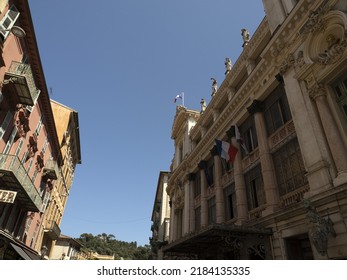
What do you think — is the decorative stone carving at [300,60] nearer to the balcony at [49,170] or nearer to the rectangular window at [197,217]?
the rectangular window at [197,217]

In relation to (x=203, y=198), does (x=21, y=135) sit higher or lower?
higher

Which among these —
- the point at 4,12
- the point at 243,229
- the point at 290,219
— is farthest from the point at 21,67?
the point at 290,219

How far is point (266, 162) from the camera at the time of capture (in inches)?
500

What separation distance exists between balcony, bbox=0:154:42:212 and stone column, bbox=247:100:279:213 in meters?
14.2

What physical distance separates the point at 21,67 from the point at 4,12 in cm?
283

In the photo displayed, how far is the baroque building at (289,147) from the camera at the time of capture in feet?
28.9

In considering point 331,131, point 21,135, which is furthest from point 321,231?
point 21,135

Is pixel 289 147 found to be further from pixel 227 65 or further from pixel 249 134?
pixel 227 65

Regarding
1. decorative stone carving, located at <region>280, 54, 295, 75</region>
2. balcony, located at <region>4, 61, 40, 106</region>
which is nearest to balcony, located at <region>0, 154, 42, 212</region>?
balcony, located at <region>4, 61, 40, 106</region>

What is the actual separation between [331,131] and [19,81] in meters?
15.9

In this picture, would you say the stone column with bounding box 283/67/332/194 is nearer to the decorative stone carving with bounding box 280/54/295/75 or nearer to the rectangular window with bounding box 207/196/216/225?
the decorative stone carving with bounding box 280/54/295/75

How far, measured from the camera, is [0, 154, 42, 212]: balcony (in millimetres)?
13727

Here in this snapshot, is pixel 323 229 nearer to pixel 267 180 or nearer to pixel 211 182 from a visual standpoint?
pixel 267 180

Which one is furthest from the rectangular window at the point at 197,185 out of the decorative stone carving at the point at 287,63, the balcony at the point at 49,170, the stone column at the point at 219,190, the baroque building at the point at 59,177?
the baroque building at the point at 59,177
